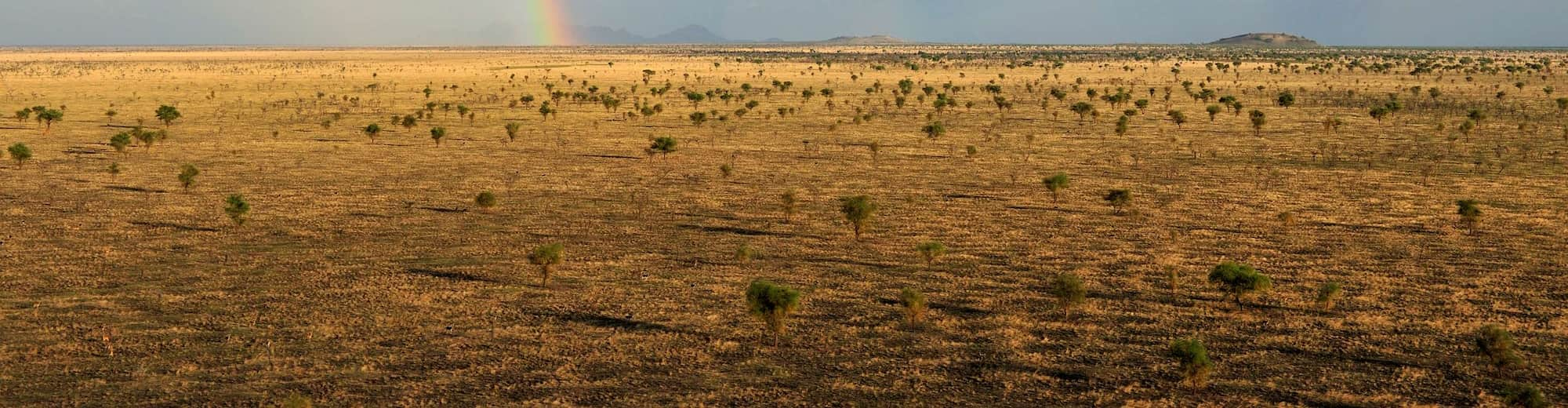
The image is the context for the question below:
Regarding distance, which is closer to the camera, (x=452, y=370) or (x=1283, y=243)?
(x=452, y=370)

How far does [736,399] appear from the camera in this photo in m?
13.8

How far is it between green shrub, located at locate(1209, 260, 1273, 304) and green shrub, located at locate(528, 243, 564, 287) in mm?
10924

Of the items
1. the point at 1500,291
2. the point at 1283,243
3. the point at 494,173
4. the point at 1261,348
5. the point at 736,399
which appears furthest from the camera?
the point at 494,173

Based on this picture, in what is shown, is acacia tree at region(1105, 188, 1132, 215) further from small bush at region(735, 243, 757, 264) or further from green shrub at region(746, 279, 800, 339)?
green shrub at region(746, 279, 800, 339)

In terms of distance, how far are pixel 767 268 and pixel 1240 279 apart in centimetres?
800

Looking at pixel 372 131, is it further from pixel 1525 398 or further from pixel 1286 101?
pixel 1286 101

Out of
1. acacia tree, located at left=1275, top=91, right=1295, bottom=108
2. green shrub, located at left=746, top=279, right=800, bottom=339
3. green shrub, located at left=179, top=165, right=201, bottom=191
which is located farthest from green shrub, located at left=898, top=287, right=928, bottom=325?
acacia tree, located at left=1275, top=91, right=1295, bottom=108

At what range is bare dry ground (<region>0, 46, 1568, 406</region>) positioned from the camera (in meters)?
14.5

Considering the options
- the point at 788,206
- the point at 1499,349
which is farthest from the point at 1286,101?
the point at 1499,349

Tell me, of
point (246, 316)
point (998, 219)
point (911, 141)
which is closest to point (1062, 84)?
point (911, 141)

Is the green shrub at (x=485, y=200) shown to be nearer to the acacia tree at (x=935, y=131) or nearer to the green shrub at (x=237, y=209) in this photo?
the green shrub at (x=237, y=209)

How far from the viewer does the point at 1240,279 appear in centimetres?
1789

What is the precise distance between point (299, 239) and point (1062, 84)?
76.2 meters

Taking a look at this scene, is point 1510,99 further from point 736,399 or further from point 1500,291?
point 736,399
